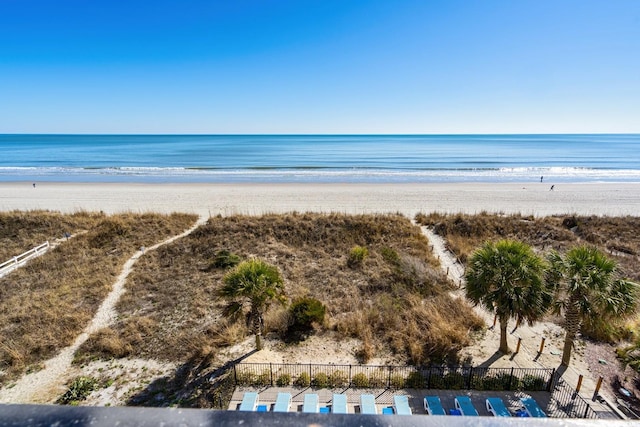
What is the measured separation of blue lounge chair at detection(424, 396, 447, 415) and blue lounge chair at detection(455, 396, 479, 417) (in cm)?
50

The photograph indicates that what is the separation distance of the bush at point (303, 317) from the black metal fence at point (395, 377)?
7.52ft

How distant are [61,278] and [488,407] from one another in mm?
21323

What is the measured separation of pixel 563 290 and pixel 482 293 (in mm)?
2623

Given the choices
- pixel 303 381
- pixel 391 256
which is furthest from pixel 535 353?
pixel 391 256

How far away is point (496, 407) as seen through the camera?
370 inches

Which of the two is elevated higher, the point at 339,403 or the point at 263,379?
the point at 339,403

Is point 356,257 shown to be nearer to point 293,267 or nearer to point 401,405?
point 293,267

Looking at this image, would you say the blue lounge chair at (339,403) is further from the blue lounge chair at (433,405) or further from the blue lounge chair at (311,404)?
the blue lounge chair at (433,405)

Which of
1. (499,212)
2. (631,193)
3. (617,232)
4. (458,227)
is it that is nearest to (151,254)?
(458,227)

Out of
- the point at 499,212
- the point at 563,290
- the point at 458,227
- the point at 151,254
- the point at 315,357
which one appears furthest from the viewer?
the point at 499,212

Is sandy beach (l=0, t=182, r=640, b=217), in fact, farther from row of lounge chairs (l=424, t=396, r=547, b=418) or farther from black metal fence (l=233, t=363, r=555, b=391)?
row of lounge chairs (l=424, t=396, r=547, b=418)

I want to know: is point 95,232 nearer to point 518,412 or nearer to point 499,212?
point 518,412

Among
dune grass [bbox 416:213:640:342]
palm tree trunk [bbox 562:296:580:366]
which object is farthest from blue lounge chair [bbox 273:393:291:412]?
dune grass [bbox 416:213:640:342]

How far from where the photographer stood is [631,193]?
41.0 metres
